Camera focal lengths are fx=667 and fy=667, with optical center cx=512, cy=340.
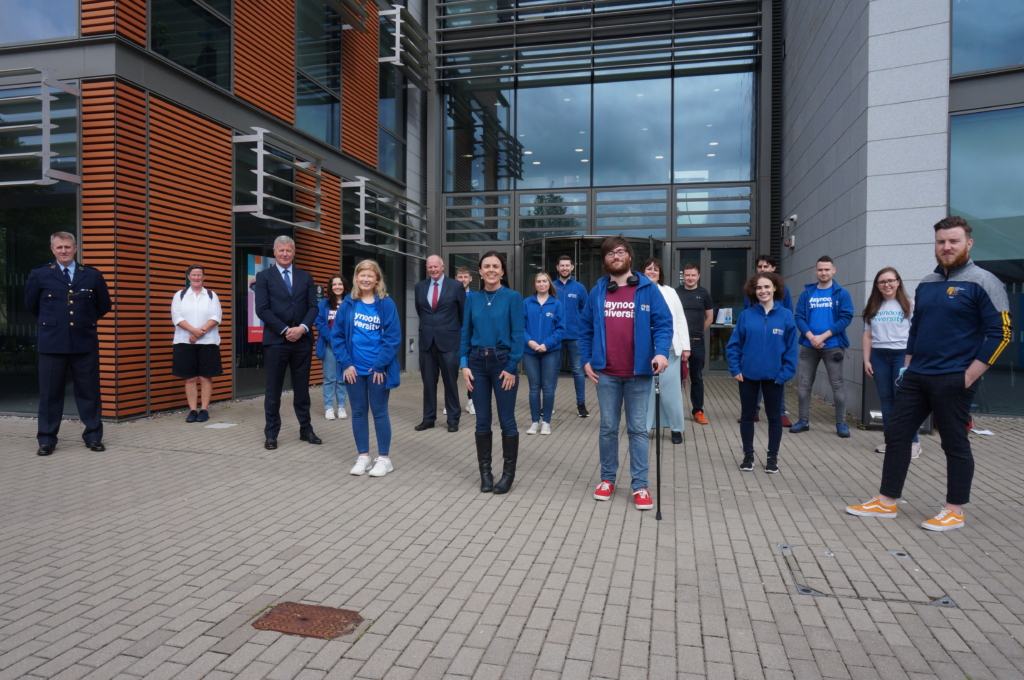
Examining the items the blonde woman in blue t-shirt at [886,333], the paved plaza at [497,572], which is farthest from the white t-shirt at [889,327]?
the paved plaza at [497,572]

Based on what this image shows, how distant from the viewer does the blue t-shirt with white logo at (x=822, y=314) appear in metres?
7.71

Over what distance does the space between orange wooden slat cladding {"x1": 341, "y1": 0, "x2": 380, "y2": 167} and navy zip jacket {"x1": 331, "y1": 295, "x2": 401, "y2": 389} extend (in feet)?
25.7

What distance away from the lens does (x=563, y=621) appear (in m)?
3.00

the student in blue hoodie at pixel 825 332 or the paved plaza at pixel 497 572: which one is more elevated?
the student in blue hoodie at pixel 825 332

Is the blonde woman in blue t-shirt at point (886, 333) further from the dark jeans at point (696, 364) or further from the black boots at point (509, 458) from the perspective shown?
the black boots at point (509, 458)

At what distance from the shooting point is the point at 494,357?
525 centimetres

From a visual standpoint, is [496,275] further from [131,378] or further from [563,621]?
[131,378]

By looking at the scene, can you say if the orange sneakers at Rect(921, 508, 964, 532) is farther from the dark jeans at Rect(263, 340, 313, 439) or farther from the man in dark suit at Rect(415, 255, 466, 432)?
the dark jeans at Rect(263, 340, 313, 439)

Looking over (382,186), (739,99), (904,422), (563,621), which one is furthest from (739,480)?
(739,99)

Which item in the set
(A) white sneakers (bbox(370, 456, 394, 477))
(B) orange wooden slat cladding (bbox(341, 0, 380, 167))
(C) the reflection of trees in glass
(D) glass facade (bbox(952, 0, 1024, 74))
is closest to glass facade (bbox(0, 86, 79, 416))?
(A) white sneakers (bbox(370, 456, 394, 477))

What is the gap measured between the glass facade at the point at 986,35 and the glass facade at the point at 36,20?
10542 mm

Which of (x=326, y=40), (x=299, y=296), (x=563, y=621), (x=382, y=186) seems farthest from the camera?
(x=382, y=186)

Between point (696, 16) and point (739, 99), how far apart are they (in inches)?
81.3

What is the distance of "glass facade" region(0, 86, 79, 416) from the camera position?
Result: 7754 mm
